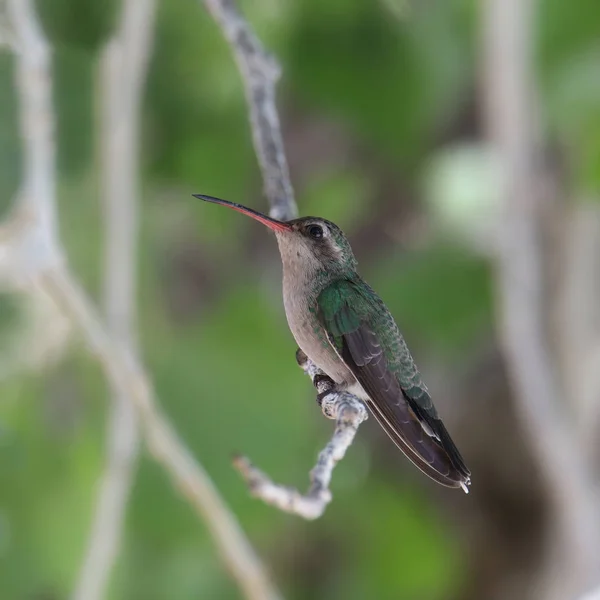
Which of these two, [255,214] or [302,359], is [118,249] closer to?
[302,359]

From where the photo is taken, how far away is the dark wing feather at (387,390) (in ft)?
4.90

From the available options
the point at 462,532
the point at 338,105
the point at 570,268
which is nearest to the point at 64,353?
the point at 338,105

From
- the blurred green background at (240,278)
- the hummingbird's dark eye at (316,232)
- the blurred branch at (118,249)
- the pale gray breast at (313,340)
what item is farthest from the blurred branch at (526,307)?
the pale gray breast at (313,340)

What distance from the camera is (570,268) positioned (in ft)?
12.6

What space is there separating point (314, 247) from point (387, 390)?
442 millimetres

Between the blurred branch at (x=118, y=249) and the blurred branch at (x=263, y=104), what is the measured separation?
53 centimetres

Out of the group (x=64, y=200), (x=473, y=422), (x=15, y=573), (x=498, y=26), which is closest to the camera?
(x=15, y=573)

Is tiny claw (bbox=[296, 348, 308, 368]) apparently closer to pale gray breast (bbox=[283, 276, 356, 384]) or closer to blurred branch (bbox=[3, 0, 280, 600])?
pale gray breast (bbox=[283, 276, 356, 384])

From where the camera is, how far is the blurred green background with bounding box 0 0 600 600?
273 cm

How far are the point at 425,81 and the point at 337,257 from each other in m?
1.32

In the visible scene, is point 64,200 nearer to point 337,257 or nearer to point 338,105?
point 338,105

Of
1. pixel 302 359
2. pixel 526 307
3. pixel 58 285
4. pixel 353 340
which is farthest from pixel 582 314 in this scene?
pixel 58 285

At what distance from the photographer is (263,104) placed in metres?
1.73

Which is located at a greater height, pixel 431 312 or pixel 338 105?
pixel 338 105
